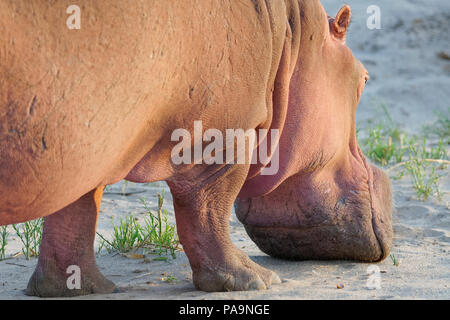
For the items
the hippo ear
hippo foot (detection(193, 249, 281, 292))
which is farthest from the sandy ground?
the hippo ear

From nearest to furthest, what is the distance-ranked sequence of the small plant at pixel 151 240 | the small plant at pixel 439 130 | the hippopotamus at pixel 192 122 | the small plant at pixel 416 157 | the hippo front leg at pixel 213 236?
the hippopotamus at pixel 192 122
the hippo front leg at pixel 213 236
the small plant at pixel 151 240
the small plant at pixel 416 157
the small plant at pixel 439 130

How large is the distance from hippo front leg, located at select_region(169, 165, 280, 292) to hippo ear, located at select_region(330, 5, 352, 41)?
31.0 inches

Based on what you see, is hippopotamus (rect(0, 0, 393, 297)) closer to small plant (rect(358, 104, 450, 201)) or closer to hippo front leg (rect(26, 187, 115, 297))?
hippo front leg (rect(26, 187, 115, 297))

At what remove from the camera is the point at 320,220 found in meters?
3.09

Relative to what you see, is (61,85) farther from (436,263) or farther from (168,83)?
(436,263)

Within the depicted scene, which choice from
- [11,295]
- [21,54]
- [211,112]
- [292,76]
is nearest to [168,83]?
[211,112]

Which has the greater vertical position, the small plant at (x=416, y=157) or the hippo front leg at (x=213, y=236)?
the small plant at (x=416, y=157)

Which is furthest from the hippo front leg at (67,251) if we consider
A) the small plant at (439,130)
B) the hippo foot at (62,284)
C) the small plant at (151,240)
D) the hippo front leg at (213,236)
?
the small plant at (439,130)

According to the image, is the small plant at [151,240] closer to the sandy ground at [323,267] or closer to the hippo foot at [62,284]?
the sandy ground at [323,267]

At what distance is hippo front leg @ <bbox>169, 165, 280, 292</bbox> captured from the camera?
104 inches

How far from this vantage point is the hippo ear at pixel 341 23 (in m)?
3.01

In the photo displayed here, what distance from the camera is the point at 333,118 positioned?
2.93 metres
